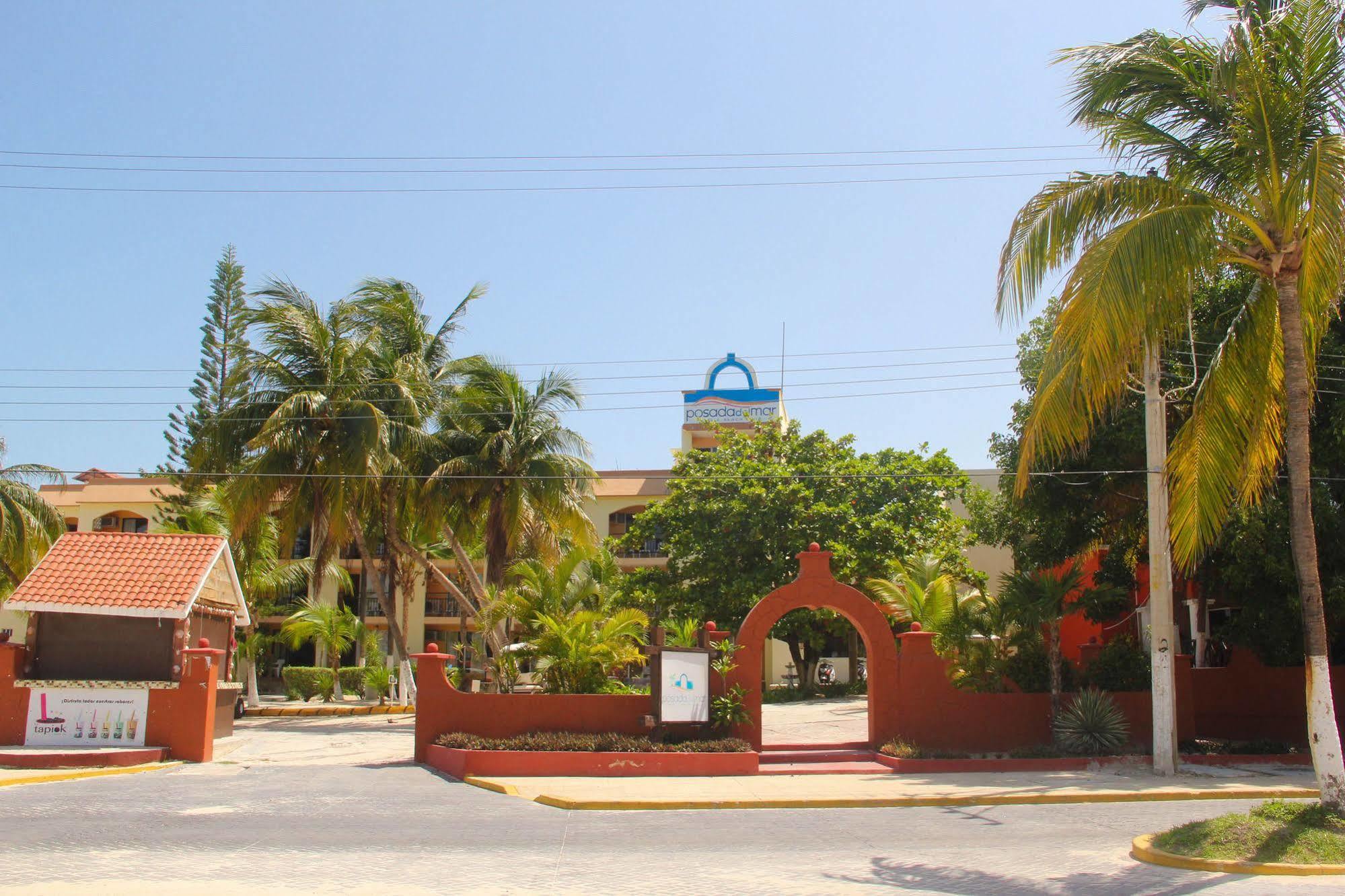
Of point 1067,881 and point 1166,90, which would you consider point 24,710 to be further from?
point 1166,90

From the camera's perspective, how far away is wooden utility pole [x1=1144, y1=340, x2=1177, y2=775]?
1659 centimetres

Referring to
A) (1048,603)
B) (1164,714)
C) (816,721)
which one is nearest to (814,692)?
(816,721)

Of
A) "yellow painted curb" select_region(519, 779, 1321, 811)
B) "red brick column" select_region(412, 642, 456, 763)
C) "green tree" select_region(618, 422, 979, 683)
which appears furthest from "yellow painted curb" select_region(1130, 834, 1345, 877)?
"green tree" select_region(618, 422, 979, 683)

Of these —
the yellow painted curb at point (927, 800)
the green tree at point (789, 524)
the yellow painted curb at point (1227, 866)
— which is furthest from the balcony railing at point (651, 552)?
the yellow painted curb at point (1227, 866)

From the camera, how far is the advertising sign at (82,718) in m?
18.9

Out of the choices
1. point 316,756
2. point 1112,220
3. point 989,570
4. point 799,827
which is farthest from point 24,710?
point 989,570

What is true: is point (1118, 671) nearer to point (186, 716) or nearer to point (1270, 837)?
point (1270, 837)

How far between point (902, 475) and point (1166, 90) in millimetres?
20346

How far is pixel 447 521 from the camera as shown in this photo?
108ft

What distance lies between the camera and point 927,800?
1440cm

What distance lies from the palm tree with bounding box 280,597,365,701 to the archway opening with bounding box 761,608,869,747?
1467cm

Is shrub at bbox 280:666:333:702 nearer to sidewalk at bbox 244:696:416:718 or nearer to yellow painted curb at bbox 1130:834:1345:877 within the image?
sidewalk at bbox 244:696:416:718

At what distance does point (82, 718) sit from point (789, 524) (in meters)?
18.0

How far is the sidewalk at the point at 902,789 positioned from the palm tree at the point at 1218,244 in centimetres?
382
